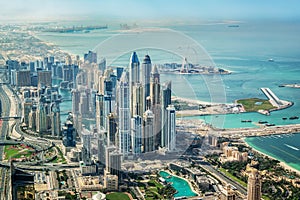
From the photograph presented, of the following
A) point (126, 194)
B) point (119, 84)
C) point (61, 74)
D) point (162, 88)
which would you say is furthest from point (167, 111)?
point (61, 74)

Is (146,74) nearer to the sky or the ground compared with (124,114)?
nearer to the sky

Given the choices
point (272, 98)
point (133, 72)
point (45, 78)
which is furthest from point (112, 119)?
point (272, 98)

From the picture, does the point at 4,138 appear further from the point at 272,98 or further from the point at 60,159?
the point at 272,98

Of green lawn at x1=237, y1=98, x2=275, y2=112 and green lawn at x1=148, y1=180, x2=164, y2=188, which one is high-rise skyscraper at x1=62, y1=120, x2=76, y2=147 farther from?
green lawn at x1=237, y1=98, x2=275, y2=112

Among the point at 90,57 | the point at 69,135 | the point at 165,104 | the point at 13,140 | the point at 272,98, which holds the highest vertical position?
the point at 90,57

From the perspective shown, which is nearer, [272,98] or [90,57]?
[90,57]

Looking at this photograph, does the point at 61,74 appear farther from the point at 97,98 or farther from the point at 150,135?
the point at 150,135

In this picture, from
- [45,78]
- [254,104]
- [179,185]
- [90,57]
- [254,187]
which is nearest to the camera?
[254,187]
